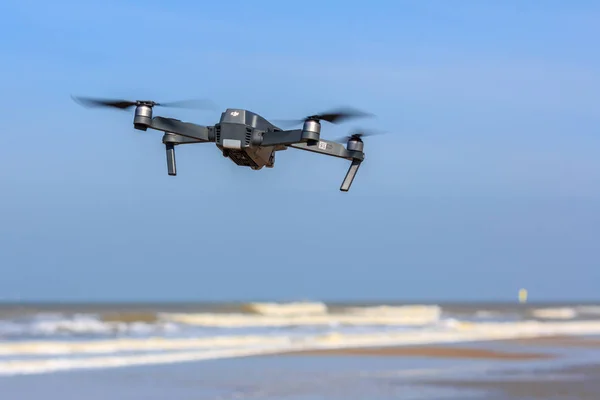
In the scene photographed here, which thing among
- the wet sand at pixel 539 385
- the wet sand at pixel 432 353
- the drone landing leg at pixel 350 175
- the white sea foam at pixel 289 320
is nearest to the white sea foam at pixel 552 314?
the white sea foam at pixel 289 320

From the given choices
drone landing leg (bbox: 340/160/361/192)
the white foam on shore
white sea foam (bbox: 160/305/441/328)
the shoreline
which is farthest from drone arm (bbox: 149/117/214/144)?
white sea foam (bbox: 160/305/441/328)

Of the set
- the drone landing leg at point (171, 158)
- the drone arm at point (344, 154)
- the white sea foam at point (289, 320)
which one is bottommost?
the white sea foam at point (289, 320)

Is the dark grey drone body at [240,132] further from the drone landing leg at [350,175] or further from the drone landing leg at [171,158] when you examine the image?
the drone landing leg at [350,175]

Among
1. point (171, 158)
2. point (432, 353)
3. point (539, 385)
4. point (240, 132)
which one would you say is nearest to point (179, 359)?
point (432, 353)

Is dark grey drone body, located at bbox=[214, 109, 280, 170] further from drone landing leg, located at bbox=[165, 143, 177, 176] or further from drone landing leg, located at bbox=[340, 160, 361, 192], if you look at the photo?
drone landing leg, located at bbox=[340, 160, 361, 192]

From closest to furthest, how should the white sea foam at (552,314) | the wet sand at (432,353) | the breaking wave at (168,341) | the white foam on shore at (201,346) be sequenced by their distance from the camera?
the white foam on shore at (201,346) → the breaking wave at (168,341) → the wet sand at (432,353) → the white sea foam at (552,314)

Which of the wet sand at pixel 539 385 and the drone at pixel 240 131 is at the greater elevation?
the drone at pixel 240 131
